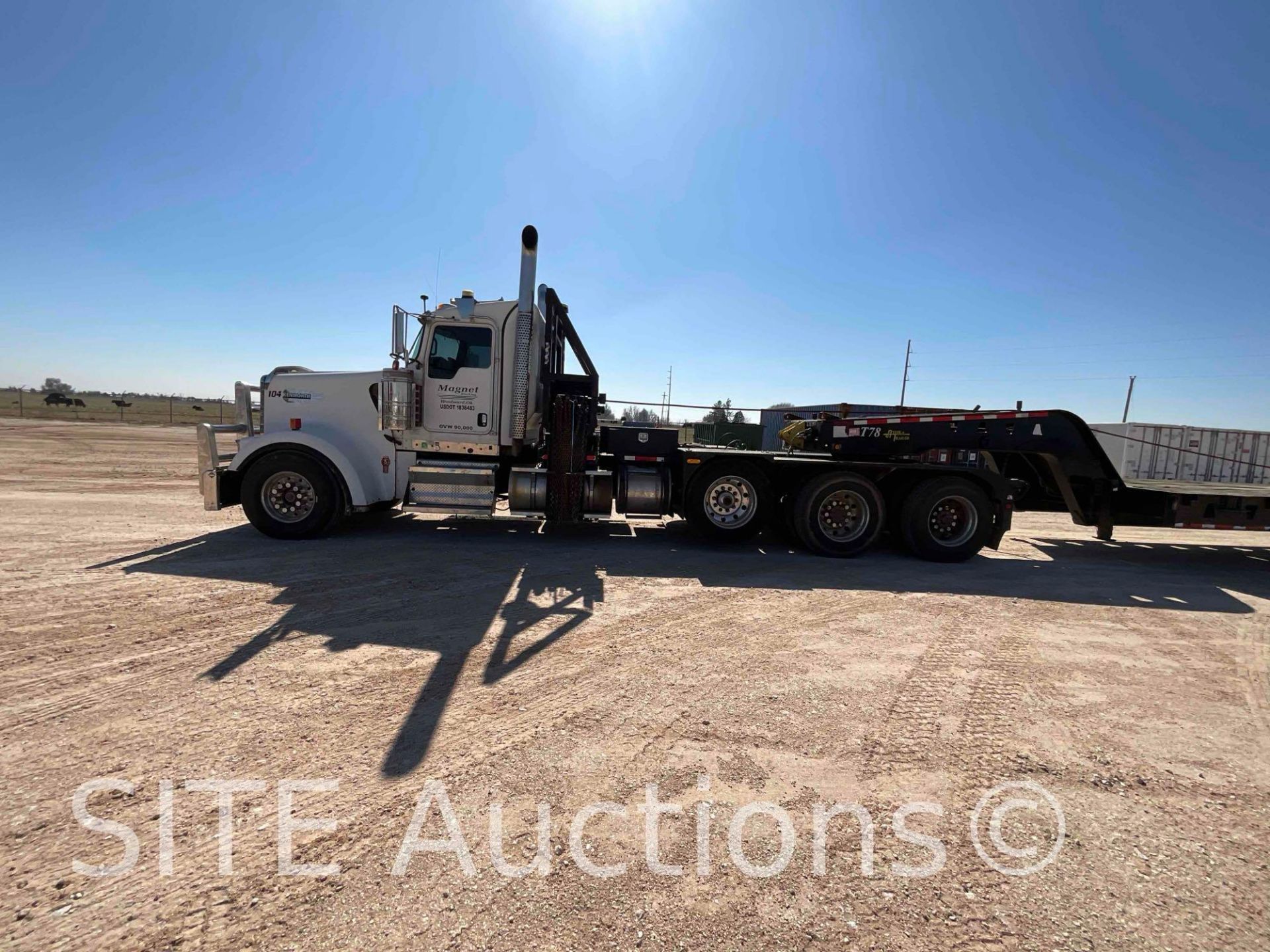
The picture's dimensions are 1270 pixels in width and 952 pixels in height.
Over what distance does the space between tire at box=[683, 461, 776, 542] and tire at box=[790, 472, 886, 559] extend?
0.48m

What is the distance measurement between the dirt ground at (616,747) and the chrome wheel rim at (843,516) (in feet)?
5.11

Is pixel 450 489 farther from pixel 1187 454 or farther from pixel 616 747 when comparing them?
pixel 1187 454

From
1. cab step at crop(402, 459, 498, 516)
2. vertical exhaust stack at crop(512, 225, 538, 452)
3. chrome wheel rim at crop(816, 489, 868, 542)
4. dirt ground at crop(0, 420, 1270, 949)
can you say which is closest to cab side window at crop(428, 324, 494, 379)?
vertical exhaust stack at crop(512, 225, 538, 452)

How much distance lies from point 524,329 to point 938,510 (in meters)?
6.47

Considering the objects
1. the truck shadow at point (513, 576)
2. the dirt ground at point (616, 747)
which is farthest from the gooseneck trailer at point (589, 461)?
the dirt ground at point (616, 747)

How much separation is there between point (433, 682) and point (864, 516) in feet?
20.6

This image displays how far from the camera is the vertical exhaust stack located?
7.26 meters

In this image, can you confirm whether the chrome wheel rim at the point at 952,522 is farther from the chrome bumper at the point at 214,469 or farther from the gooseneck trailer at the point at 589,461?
the chrome bumper at the point at 214,469

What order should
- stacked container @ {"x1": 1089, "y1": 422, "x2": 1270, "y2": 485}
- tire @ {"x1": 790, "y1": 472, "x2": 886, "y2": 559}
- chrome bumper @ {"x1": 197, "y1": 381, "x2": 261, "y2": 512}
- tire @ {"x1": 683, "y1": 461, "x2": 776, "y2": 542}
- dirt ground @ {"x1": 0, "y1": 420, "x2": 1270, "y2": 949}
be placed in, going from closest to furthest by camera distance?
dirt ground @ {"x1": 0, "y1": 420, "x2": 1270, "y2": 949} < chrome bumper @ {"x1": 197, "y1": 381, "x2": 261, "y2": 512} < tire @ {"x1": 790, "y1": 472, "x2": 886, "y2": 559} < tire @ {"x1": 683, "y1": 461, "x2": 776, "y2": 542} < stacked container @ {"x1": 1089, "y1": 422, "x2": 1270, "y2": 485}

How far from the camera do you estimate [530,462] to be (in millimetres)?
8219

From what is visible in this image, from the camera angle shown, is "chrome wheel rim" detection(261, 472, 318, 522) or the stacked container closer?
"chrome wheel rim" detection(261, 472, 318, 522)

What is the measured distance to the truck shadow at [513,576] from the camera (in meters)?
4.09

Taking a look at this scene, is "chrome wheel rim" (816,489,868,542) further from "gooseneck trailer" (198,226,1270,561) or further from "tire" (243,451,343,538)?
"tire" (243,451,343,538)

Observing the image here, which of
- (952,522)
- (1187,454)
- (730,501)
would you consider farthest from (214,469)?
(1187,454)
